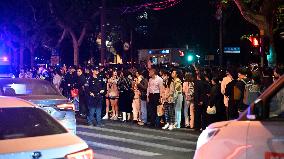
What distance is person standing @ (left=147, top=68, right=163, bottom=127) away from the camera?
15.3 m

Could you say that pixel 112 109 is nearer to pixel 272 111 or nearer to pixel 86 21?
pixel 272 111

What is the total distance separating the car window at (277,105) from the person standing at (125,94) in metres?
12.2

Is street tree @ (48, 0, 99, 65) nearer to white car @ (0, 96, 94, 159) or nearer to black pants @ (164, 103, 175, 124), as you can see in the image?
black pants @ (164, 103, 175, 124)

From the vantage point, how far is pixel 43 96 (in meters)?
11.5

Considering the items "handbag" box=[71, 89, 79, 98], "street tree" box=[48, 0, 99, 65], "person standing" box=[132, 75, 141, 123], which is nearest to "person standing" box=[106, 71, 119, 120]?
"person standing" box=[132, 75, 141, 123]

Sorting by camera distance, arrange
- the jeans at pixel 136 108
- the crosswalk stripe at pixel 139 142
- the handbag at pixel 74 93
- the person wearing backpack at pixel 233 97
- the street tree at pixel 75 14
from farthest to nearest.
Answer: the street tree at pixel 75 14
the handbag at pixel 74 93
the jeans at pixel 136 108
the person wearing backpack at pixel 233 97
the crosswalk stripe at pixel 139 142

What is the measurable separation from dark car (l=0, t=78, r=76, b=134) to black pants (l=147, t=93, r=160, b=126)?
4.23 m

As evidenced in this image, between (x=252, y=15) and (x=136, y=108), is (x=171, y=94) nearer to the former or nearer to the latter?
(x=136, y=108)

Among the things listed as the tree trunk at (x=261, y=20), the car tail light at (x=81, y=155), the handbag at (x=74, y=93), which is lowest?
the car tail light at (x=81, y=155)

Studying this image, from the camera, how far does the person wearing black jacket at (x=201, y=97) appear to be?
14.2 meters

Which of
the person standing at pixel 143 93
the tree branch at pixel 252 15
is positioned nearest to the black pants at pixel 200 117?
the person standing at pixel 143 93

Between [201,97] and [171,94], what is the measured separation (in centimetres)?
111

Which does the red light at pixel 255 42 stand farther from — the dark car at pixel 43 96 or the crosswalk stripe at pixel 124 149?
the dark car at pixel 43 96

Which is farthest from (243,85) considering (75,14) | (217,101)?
(75,14)
